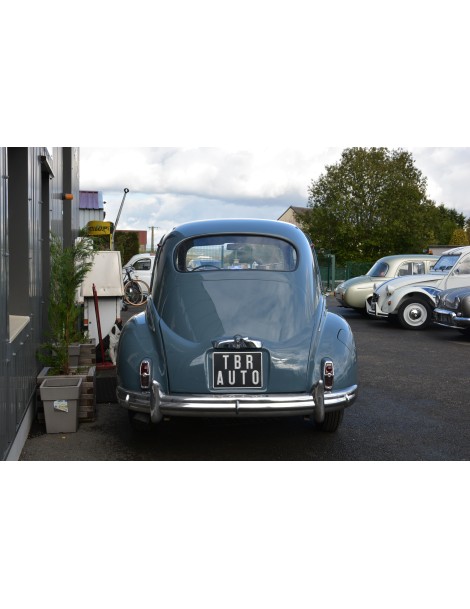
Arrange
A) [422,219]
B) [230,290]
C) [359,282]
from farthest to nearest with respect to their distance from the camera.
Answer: [422,219], [359,282], [230,290]

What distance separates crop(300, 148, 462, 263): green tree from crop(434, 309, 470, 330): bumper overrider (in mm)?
31033

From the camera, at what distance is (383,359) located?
11.0 metres

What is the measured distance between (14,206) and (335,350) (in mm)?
3413

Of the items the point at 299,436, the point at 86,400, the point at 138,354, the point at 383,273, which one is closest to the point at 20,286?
the point at 86,400

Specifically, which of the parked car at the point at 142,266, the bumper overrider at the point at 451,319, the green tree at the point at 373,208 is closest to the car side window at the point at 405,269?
the bumper overrider at the point at 451,319

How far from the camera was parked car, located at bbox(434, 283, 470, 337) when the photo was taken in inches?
511

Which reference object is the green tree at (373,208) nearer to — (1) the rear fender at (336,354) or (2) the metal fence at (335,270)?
(2) the metal fence at (335,270)

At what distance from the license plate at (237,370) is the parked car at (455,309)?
863 centimetres

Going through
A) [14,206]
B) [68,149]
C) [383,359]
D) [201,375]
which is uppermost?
[68,149]

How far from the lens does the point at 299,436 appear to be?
20.3 feet

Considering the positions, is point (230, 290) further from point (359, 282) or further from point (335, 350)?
point (359, 282)

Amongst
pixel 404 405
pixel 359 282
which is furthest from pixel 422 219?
pixel 404 405

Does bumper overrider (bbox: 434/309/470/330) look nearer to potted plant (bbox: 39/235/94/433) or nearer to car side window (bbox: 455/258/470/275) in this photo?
car side window (bbox: 455/258/470/275)

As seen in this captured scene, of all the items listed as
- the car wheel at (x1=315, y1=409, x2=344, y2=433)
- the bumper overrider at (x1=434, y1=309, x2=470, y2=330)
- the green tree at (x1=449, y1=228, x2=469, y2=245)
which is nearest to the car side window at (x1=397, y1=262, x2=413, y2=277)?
the bumper overrider at (x1=434, y1=309, x2=470, y2=330)
